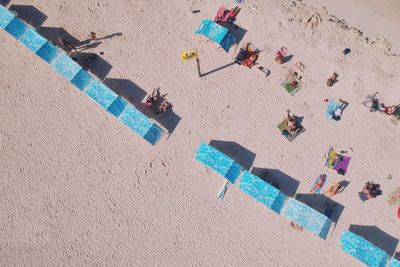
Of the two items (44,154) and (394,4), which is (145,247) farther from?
(394,4)

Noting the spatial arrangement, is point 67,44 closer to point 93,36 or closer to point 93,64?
point 93,36

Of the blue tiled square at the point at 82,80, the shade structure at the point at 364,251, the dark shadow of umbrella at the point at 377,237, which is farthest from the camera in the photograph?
the blue tiled square at the point at 82,80

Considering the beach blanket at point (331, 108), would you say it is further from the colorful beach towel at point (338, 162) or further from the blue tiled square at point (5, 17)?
the blue tiled square at point (5, 17)

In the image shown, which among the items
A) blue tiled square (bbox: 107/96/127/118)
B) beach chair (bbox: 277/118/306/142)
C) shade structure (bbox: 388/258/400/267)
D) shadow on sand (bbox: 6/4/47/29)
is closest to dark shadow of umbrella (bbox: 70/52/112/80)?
blue tiled square (bbox: 107/96/127/118)

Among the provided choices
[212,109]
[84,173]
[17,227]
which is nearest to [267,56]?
[212,109]

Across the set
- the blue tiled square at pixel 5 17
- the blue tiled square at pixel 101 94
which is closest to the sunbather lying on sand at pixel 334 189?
the blue tiled square at pixel 101 94

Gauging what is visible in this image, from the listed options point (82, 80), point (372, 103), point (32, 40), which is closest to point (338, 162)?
point (372, 103)
